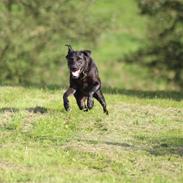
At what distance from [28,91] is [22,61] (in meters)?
10.7

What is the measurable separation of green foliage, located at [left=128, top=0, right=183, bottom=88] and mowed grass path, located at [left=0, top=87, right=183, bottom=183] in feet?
35.7

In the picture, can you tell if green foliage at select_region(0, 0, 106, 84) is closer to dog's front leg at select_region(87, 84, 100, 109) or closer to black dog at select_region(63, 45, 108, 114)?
black dog at select_region(63, 45, 108, 114)

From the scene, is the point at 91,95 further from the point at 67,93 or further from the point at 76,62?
the point at 76,62

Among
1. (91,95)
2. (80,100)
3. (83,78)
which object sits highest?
(83,78)

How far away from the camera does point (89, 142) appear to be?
13305 millimetres

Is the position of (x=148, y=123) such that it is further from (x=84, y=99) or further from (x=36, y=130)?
(x=36, y=130)

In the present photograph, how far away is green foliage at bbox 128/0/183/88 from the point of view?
93.4 ft

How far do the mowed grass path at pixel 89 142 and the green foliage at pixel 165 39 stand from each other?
10.9 metres

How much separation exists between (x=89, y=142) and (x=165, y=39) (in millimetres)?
18084

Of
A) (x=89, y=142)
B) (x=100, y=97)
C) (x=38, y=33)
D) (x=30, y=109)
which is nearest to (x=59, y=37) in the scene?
(x=38, y=33)

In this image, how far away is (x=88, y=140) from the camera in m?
13.5

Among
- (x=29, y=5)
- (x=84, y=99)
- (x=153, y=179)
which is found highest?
(x=29, y=5)

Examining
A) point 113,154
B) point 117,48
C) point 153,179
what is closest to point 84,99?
point 113,154

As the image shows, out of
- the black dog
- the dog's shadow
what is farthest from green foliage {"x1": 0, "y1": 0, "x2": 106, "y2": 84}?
the black dog
